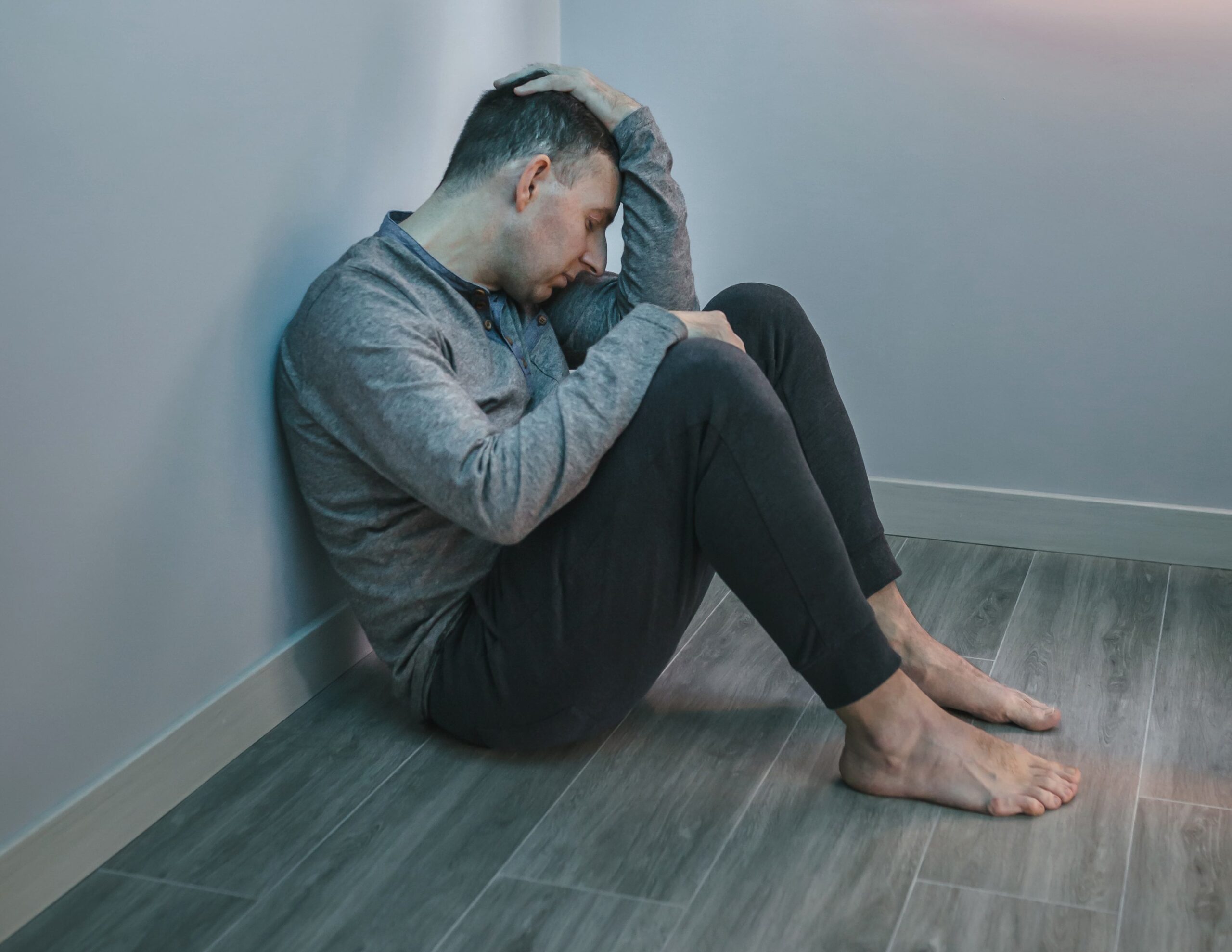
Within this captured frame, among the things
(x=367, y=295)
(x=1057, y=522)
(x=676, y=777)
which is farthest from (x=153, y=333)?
(x=1057, y=522)

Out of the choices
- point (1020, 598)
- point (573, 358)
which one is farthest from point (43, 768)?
point (1020, 598)

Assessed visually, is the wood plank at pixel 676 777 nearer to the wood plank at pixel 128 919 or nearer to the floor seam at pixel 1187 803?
the wood plank at pixel 128 919

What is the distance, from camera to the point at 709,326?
150cm

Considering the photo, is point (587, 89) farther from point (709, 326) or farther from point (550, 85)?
point (709, 326)

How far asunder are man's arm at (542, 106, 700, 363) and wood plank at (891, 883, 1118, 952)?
36.5 inches

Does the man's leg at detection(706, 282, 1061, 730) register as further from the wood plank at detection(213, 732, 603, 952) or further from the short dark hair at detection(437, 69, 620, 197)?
the wood plank at detection(213, 732, 603, 952)

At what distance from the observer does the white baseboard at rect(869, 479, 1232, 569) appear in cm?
222

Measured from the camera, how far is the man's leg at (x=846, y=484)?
5.41ft

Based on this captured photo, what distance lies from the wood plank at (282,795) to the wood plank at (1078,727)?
71 cm

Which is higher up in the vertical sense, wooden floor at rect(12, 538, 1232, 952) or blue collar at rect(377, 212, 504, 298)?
blue collar at rect(377, 212, 504, 298)

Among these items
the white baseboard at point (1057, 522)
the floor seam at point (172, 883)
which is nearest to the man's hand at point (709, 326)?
the floor seam at point (172, 883)

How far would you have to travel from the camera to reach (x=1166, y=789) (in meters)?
1.48

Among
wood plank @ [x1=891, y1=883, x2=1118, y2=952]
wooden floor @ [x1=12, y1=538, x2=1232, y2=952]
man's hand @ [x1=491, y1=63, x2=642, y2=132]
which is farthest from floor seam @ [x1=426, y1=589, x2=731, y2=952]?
man's hand @ [x1=491, y1=63, x2=642, y2=132]

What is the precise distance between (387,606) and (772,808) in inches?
21.5
